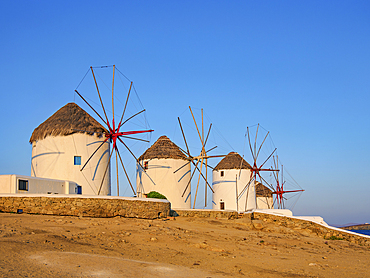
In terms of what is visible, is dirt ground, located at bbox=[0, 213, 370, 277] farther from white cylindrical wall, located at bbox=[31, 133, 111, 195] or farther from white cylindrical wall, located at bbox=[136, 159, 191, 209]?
white cylindrical wall, located at bbox=[136, 159, 191, 209]

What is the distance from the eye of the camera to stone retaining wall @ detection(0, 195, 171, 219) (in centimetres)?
1667

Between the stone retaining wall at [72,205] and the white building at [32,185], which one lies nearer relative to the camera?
the stone retaining wall at [72,205]

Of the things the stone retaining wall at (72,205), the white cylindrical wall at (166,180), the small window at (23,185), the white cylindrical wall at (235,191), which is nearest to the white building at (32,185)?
the small window at (23,185)

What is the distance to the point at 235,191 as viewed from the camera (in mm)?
37812

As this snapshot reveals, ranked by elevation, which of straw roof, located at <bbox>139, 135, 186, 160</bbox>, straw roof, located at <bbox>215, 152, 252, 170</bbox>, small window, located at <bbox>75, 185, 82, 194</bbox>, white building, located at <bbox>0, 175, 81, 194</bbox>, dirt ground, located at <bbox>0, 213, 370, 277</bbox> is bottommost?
dirt ground, located at <bbox>0, 213, 370, 277</bbox>

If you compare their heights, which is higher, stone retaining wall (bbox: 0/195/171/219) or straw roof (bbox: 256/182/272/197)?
stone retaining wall (bbox: 0/195/171/219)

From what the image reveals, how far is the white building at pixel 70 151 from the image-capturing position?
78.4ft

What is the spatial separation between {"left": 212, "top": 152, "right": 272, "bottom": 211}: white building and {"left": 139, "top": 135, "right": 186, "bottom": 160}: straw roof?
8314 millimetres

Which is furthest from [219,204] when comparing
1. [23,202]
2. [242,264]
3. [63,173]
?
[242,264]

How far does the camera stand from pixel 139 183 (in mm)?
31312

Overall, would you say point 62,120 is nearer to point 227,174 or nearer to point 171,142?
point 171,142

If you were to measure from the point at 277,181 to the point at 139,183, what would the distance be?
23.0 metres

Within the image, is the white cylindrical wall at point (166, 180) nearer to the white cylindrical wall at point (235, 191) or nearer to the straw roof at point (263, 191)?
the white cylindrical wall at point (235, 191)

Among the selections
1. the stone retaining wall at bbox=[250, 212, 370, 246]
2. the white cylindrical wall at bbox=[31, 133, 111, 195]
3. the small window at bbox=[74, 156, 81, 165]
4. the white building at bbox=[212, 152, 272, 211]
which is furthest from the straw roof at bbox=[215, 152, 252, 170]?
the small window at bbox=[74, 156, 81, 165]
